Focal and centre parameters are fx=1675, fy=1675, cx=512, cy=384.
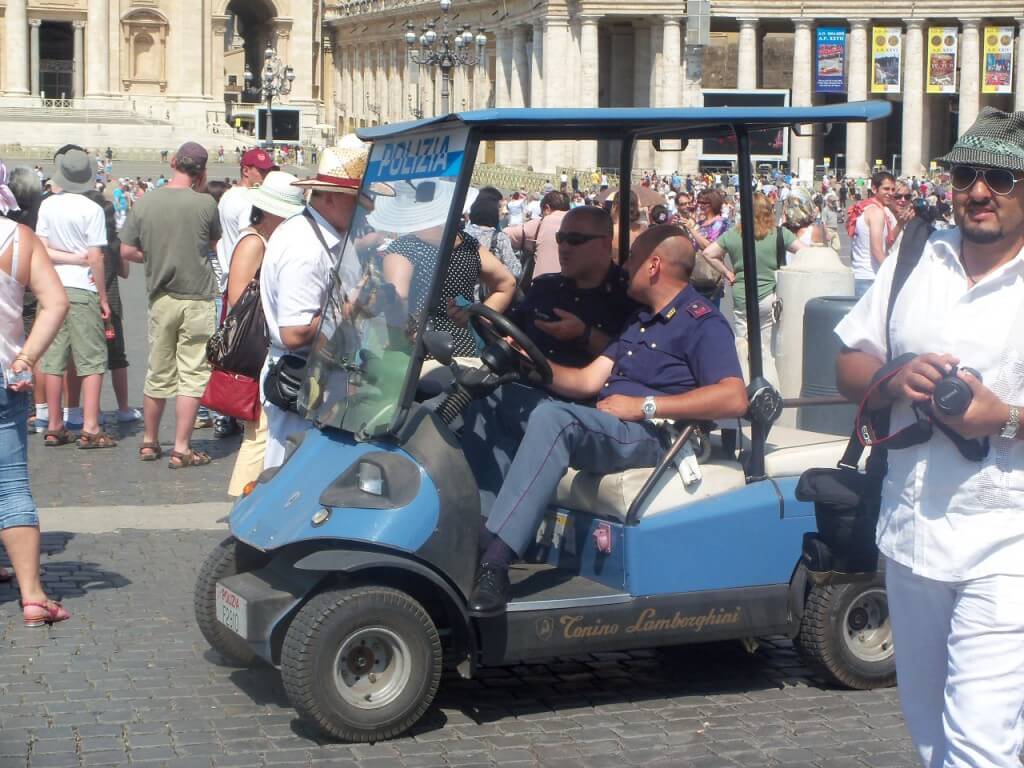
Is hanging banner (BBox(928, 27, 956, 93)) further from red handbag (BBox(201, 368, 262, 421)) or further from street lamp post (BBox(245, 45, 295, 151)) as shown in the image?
red handbag (BBox(201, 368, 262, 421))

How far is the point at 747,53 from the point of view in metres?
65.1

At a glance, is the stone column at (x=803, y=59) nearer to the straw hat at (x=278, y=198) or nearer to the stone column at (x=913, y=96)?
the stone column at (x=913, y=96)

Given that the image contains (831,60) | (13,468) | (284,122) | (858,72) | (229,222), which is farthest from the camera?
(858,72)

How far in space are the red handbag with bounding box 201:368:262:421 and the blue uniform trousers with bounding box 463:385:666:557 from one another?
217cm

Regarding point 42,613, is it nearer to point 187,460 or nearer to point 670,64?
point 187,460

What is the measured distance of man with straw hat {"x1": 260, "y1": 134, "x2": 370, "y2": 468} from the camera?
20.7 ft

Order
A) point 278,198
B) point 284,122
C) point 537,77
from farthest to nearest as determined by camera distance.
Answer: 1. point 537,77
2. point 284,122
3. point 278,198

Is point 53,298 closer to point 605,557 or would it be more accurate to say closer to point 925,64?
point 605,557

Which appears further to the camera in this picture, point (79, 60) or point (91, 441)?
point (79, 60)

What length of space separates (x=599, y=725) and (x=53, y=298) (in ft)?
8.54

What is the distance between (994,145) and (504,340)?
1930 millimetres

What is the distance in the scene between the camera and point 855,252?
13406mm

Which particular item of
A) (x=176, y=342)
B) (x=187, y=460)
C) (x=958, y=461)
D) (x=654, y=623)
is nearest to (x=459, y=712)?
(x=654, y=623)

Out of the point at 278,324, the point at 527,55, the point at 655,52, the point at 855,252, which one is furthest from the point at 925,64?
the point at 278,324
